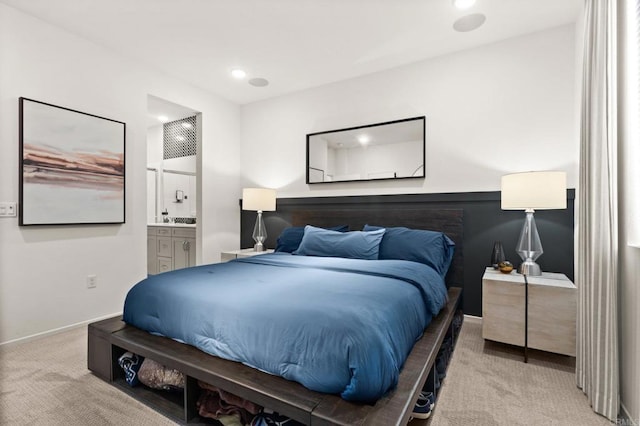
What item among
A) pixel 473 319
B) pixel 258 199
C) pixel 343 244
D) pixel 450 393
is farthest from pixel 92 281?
pixel 473 319

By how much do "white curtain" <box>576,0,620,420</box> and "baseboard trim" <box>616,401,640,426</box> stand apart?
35 mm

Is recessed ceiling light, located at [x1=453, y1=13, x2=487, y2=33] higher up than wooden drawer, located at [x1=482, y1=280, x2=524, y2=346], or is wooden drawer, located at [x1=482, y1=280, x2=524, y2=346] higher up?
recessed ceiling light, located at [x1=453, y1=13, x2=487, y2=33]

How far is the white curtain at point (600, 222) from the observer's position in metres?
1.60

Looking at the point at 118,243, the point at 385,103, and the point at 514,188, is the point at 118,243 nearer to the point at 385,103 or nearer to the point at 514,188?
the point at 385,103

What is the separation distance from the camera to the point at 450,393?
5.93ft

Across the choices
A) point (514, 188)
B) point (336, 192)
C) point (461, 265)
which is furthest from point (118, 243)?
point (514, 188)

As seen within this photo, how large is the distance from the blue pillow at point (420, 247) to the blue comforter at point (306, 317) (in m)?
0.38

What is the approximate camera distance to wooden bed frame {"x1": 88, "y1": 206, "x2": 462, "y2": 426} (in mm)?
1152

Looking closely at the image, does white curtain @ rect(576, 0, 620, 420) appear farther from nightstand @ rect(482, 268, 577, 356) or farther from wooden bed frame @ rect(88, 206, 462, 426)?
wooden bed frame @ rect(88, 206, 462, 426)

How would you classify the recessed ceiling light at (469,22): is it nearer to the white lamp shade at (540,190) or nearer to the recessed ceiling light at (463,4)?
the recessed ceiling light at (463,4)

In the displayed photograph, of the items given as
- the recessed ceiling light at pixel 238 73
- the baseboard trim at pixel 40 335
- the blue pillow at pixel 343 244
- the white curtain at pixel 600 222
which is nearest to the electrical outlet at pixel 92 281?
the baseboard trim at pixel 40 335

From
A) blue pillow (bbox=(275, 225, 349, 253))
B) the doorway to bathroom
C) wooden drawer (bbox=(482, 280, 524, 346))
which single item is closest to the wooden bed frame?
wooden drawer (bbox=(482, 280, 524, 346))

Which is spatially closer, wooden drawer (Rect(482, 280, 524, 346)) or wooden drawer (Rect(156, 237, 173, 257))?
wooden drawer (Rect(482, 280, 524, 346))

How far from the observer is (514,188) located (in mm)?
2375
